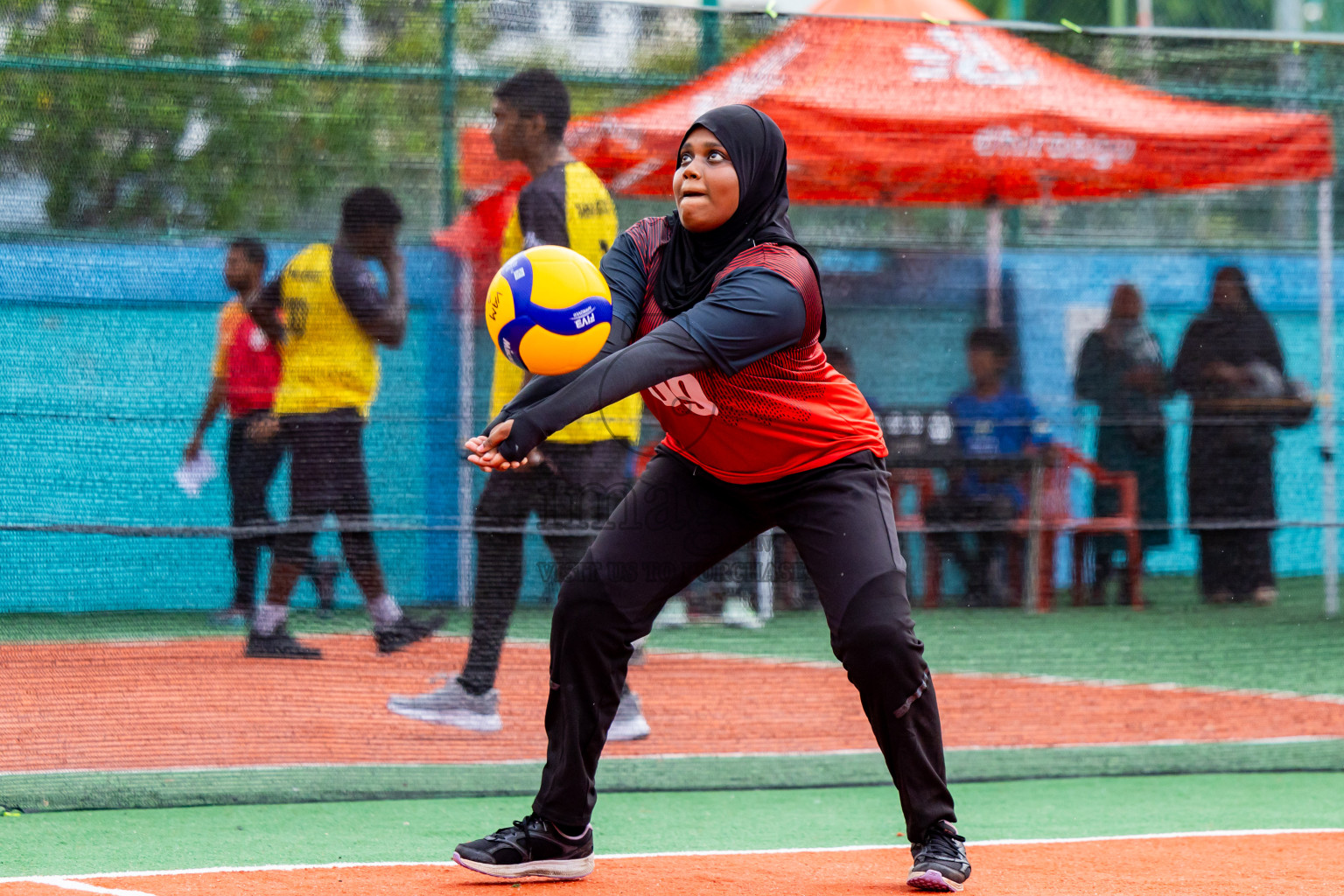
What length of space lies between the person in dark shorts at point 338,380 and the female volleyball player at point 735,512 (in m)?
1.49

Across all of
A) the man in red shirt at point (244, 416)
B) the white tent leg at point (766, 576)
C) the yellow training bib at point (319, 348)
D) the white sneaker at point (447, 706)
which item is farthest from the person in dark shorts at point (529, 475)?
the white tent leg at point (766, 576)

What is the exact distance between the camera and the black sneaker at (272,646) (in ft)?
17.3

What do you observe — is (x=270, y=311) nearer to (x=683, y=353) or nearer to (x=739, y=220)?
(x=739, y=220)

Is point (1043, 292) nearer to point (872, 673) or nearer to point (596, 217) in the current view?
point (596, 217)

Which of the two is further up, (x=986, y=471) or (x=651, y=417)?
(x=651, y=417)

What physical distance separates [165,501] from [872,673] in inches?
106

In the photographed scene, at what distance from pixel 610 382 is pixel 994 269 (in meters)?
3.01

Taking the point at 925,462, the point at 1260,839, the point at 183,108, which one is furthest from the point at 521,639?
the point at 1260,839

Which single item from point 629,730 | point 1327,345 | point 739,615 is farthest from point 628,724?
point 1327,345

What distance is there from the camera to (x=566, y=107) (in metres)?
5.58

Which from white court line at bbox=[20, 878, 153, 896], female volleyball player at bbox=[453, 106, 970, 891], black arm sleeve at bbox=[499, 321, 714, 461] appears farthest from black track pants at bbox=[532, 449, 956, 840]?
white court line at bbox=[20, 878, 153, 896]

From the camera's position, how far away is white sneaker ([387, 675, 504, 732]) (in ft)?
18.0

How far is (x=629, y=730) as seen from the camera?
5660 mm

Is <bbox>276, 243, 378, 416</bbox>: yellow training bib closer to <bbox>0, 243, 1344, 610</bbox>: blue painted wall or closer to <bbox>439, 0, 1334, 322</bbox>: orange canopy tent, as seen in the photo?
<bbox>0, 243, 1344, 610</bbox>: blue painted wall
